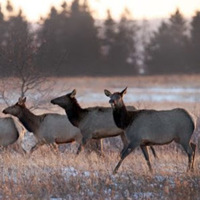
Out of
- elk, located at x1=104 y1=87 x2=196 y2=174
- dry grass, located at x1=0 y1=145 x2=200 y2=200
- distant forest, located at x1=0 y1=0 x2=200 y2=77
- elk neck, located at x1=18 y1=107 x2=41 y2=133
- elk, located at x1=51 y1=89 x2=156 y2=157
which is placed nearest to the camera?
dry grass, located at x1=0 y1=145 x2=200 y2=200

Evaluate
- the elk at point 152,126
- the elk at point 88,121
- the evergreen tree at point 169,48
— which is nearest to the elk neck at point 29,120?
the elk at point 88,121

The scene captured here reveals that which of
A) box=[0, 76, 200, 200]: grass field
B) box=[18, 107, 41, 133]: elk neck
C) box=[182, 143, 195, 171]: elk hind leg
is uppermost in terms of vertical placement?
box=[18, 107, 41, 133]: elk neck

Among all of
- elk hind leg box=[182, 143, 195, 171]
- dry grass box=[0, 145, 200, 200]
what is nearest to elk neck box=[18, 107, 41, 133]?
dry grass box=[0, 145, 200, 200]

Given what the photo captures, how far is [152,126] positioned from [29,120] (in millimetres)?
4449

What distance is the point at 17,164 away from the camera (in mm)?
15453

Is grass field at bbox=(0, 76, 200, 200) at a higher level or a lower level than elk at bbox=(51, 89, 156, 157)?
lower

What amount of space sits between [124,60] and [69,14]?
5716mm

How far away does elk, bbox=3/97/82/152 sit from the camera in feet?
61.0

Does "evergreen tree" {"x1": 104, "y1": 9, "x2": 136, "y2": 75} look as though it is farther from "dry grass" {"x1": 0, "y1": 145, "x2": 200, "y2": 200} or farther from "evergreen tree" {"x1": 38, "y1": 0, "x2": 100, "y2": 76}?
"dry grass" {"x1": 0, "y1": 145, "x2": 200, "y2": 200}

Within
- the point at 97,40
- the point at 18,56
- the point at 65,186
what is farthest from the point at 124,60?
the point at 65,186

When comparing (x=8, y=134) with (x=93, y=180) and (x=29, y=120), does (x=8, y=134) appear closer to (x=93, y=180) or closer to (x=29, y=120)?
(x=29, y=120)

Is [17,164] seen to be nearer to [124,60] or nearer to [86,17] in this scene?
[124,60]

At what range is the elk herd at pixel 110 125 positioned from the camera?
15219mm

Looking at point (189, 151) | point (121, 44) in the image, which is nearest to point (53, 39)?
point (121, 44)
